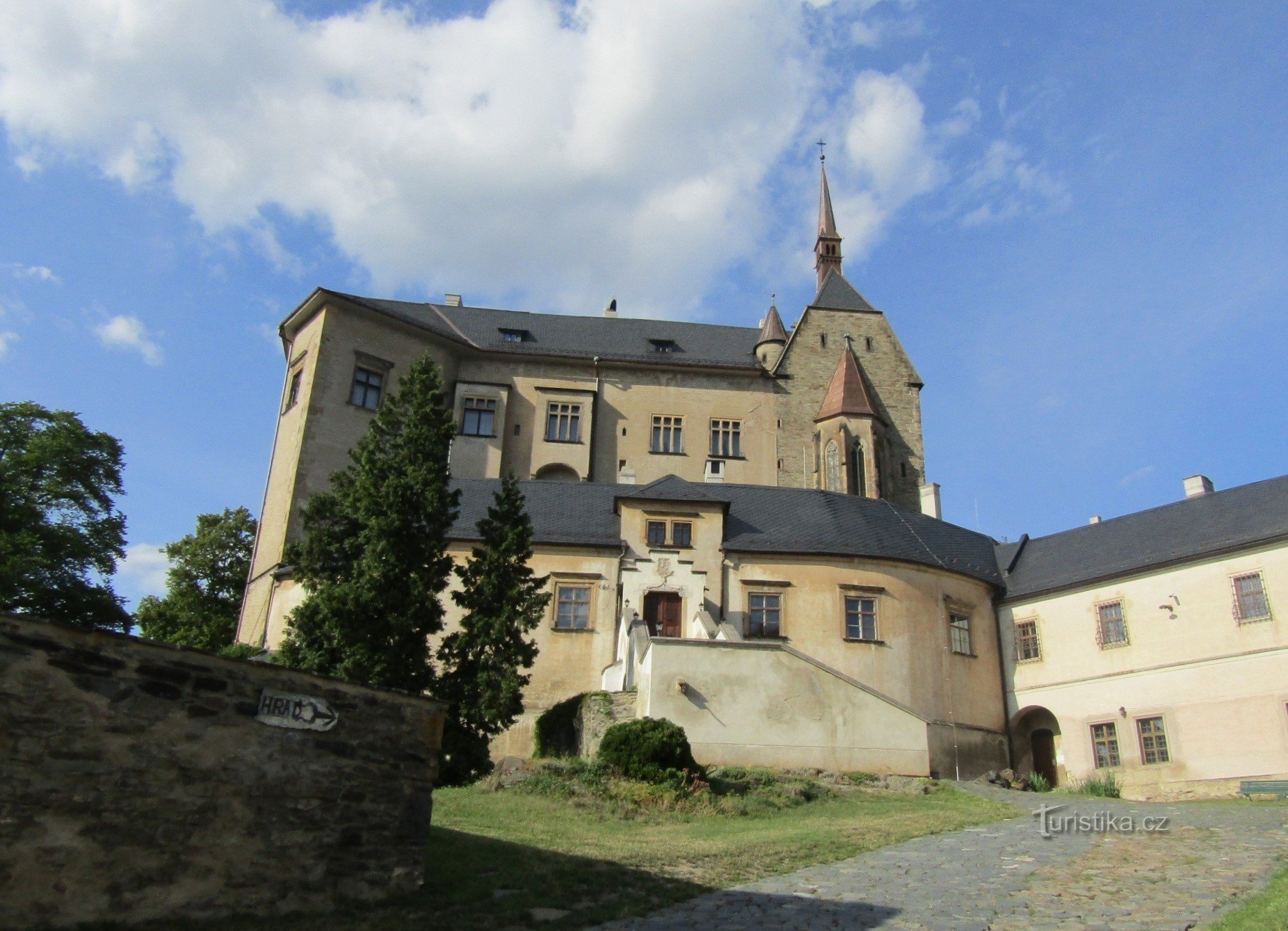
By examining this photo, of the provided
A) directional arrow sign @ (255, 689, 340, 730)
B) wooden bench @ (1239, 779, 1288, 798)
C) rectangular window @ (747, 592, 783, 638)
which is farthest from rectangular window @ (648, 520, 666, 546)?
directional arrow sign @ (255, 689, 340, 730)

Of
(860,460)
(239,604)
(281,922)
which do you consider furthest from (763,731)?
(239,604)

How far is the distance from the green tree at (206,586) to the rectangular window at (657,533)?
1868cm

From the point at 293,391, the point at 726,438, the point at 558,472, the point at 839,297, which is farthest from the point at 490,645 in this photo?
the point at 839,297

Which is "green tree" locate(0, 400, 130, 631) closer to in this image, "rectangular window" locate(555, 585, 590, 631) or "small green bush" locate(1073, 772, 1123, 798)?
"rectangular window" locate(555, 585, 590, 631)

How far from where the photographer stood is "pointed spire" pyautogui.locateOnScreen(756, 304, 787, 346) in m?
46.9

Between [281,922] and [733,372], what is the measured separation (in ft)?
125

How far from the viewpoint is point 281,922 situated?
29.6ft

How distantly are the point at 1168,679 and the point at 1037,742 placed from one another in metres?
5.02

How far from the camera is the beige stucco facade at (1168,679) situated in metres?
26.1

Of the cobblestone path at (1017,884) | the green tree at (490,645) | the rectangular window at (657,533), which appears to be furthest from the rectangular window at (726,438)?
the cobblestone path at (1017,884)

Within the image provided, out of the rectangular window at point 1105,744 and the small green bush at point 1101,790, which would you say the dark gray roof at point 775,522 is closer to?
the rectangular window at point 1105,744

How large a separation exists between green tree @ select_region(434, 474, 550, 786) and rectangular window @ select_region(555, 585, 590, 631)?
5874 mm

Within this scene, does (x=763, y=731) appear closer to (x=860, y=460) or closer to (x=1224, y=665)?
(x=1224, y=665)

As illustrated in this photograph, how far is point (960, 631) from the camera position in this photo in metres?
30.9
